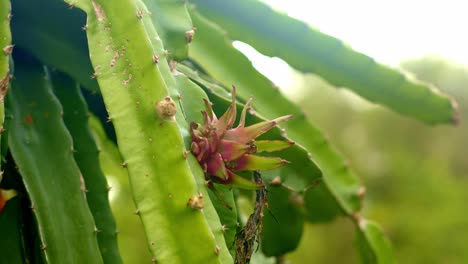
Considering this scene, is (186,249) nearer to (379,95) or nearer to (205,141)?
(205,141)

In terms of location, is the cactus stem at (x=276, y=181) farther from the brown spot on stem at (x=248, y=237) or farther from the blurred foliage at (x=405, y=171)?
the blurred foliage at (x=405, y=171)

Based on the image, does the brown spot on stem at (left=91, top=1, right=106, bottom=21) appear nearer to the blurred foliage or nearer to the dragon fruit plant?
→ the dragon fruit plant

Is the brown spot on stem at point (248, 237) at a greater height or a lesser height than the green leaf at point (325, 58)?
greater

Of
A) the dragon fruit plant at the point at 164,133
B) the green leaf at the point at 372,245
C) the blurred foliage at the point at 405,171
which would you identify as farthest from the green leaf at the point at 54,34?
the blurred foliage at the point at 405,171

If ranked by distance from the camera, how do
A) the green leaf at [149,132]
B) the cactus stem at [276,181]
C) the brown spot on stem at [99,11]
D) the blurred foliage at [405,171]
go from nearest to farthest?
the green leaf at [149,132]
the brown spot on stem at [99,11]
the cactus stem at [276,181]
the blurred foliage at [405,171]

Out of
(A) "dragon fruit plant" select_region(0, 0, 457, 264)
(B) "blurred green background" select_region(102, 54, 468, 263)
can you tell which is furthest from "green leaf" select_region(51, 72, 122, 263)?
(B) "blurred green background" select_region(102, 54, 468, 263)

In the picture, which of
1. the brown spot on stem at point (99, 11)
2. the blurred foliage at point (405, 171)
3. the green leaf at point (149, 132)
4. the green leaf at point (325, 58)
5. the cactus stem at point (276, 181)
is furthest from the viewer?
the blurred foliage at point (405, 171)

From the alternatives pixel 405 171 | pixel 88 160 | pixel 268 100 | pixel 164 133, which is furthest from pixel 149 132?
pixel 405 171
